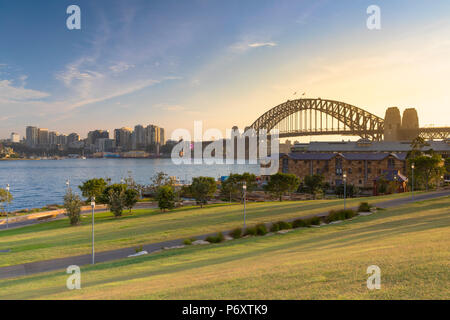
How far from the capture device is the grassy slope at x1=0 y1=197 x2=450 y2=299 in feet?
19.2

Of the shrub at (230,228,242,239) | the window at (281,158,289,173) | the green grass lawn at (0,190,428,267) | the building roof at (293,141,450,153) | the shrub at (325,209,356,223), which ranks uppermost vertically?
the building roof at (293,141,450,153)

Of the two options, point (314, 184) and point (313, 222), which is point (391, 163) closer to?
point (314, 184)

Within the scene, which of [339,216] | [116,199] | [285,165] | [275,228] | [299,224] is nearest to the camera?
[275,228]

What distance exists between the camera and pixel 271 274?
283 inches

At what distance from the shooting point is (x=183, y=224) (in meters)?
20.6

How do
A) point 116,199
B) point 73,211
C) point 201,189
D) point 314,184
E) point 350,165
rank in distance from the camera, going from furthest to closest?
point 350,165 < point 314,184 < point 201,189 < point 116,199 < point 73,211

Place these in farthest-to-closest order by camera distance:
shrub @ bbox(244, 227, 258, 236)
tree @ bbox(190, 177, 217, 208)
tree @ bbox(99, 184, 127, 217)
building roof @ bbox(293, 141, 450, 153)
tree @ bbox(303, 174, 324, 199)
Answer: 1. building roof @ bbox(293, 141, 450, 153)
2. tree @ bbox(303, 174, 324, 199)
3. tree @ bbox(190, 177, 217, 208)
4. tree @ bbox(99, 184, 127, 217)
5. shrub @ bbox(244, 227, 258, 236)

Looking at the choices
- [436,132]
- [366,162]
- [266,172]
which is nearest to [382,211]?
[366,162]

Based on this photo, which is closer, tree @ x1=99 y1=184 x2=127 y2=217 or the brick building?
tree @ x1=99 y1=184 x2=127 y2=217

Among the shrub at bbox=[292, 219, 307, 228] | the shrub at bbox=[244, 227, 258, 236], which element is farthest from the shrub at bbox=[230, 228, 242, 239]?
the shrub at bbox=[292, 219, 307, 228]

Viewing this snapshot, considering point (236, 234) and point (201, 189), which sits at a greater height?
point (201, 189)

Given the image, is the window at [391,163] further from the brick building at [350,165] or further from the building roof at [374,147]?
the building roof at [374,147]

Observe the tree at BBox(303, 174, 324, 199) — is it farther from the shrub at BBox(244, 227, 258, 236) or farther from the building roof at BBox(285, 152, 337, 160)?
the shrub at BBox(244, 227, 258, 236)

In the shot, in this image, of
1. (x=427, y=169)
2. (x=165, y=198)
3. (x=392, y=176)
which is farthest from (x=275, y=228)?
(x=392, y=176)
